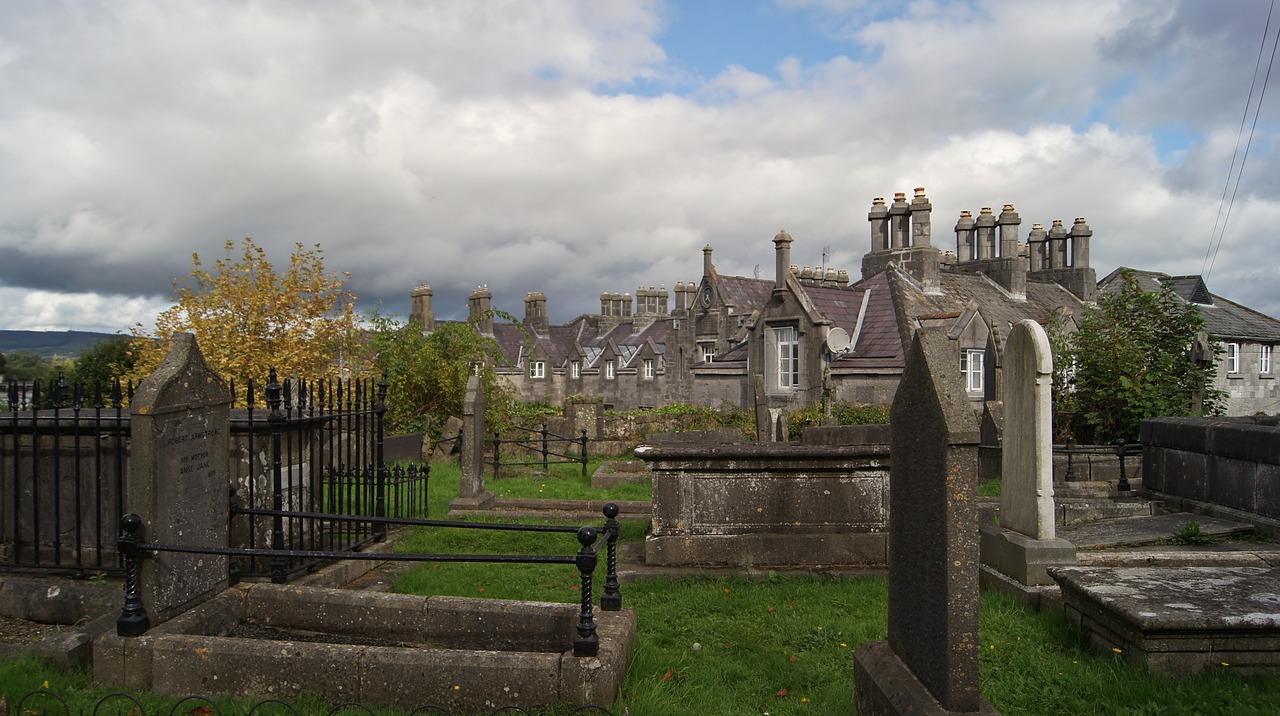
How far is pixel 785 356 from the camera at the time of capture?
23.2m

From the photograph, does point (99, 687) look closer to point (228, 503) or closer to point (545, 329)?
point (228, 503)

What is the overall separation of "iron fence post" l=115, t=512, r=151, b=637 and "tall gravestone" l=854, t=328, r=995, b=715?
4389 millimetres

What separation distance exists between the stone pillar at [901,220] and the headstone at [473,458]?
16.7m

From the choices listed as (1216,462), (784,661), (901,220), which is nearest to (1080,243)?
(901,220)

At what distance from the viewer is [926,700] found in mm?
3422

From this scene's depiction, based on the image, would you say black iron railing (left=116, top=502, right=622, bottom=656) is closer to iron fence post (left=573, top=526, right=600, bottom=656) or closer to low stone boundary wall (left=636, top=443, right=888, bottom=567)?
iron fence post (left=573, top=526, right=600, bottom=656)

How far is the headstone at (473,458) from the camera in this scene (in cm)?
1174

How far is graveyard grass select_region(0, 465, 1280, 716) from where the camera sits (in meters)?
4.55

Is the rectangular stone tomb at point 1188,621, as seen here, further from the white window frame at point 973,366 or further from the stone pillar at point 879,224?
the stone pillar at point 879,224

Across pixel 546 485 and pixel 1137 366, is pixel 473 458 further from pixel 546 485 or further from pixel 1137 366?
pixel 1137 366

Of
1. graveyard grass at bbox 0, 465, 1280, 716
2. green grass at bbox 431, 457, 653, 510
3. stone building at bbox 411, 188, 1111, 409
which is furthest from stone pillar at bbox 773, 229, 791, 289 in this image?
graveyard grass at bbox 0, 465, 1280, 716

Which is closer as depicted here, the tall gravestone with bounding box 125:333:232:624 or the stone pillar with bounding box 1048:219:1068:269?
the tall gravestone with bounding box 125:333:232:624

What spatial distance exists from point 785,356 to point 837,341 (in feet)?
6.89

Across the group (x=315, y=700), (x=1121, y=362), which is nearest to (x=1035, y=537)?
(x=315, y=700)
